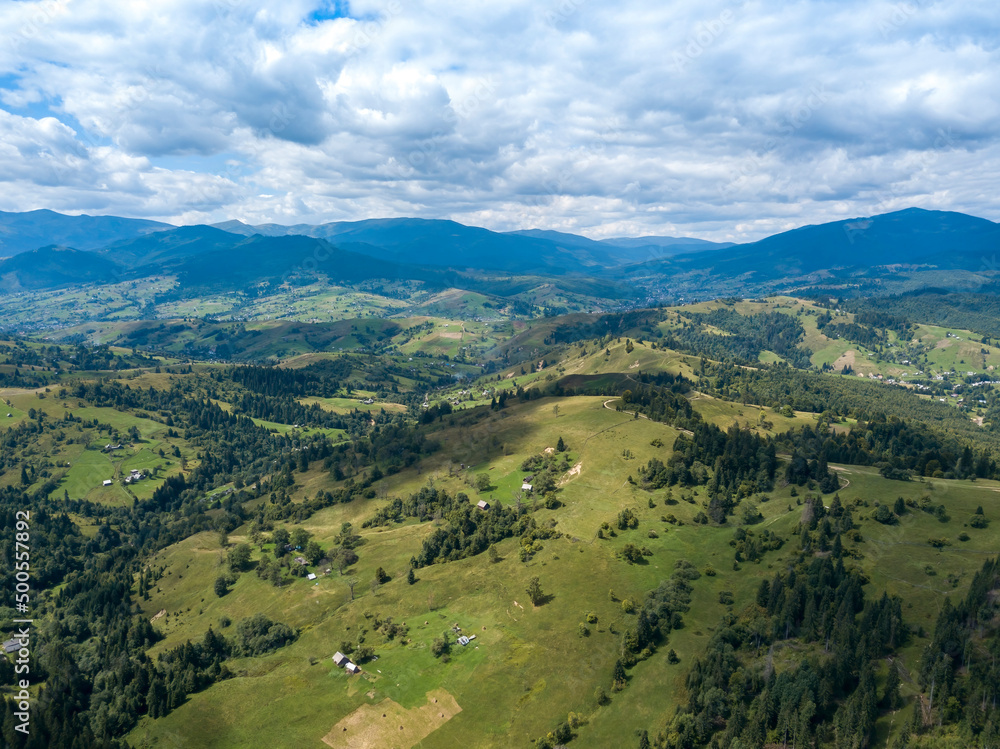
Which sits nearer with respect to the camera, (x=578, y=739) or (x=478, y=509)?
(x=578, y=739)

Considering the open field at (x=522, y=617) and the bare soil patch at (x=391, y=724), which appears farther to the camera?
the open field at (x=522, y=617)

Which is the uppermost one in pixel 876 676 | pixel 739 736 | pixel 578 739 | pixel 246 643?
pixel 876 676

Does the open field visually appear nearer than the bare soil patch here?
No

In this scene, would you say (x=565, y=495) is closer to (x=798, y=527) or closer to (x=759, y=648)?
(x=798, y=527)

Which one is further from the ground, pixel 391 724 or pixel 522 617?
pixel 522 617

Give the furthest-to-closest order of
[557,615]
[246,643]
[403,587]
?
[403,587] → [246,643] → [557,615]

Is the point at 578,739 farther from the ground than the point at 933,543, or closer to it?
closer to it

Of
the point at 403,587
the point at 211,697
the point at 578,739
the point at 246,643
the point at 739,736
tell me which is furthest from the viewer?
the point at 403,587

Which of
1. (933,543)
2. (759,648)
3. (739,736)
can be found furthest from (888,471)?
(739,736)

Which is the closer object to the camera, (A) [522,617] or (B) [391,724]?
(B) [391,724]
